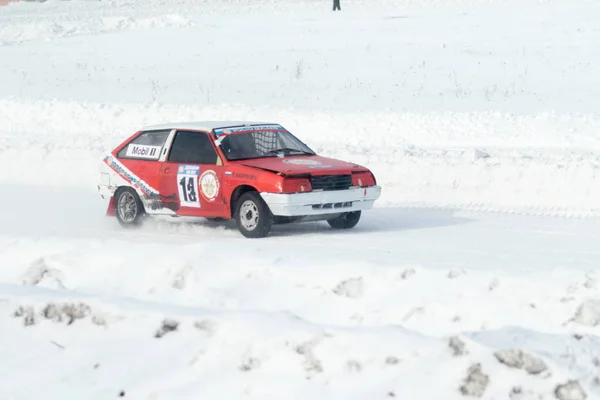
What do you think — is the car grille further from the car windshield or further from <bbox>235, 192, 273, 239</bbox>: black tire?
the car windshield

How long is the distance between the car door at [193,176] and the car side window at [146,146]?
0.22 m

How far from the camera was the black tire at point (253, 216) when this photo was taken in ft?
37.3

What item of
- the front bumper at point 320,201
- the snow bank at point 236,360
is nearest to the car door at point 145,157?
the front bumper at point 320,201

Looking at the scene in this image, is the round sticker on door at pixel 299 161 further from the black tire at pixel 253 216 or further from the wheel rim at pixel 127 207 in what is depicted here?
the wheel rim at pixel 127 207

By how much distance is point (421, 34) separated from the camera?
126 ft

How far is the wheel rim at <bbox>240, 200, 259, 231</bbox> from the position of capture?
11.5 meters

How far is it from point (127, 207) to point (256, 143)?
1986 millimetres

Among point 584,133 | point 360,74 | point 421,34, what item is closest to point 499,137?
point 584,133

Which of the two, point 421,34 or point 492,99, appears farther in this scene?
point 421,34

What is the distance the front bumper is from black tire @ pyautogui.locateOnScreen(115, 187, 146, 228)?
2.24 meters

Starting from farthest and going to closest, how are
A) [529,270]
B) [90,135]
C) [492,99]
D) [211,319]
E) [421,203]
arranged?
[492,99]
[90,135]
[421,203]
[529,270]
[211,319]

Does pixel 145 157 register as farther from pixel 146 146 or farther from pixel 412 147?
pixel 412 147

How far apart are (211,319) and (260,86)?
20.4 m

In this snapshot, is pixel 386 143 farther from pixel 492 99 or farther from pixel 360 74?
pixel 360 74
